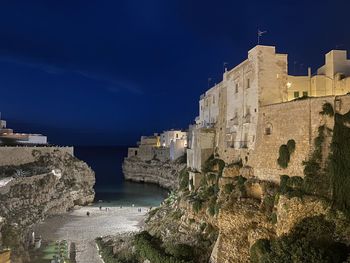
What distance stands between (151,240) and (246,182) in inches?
325

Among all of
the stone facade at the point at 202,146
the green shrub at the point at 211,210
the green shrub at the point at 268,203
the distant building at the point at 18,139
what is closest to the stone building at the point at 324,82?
the green shrub at the point at 268,203

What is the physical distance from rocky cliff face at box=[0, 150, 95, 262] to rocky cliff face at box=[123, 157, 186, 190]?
14.6 meters

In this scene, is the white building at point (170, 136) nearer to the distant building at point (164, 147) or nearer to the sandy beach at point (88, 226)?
the distant building at point (164, 147)

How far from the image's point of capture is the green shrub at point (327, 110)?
2149cm

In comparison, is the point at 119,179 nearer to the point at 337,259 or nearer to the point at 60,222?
the point at 60,222

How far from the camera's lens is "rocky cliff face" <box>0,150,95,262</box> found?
32.1 meters

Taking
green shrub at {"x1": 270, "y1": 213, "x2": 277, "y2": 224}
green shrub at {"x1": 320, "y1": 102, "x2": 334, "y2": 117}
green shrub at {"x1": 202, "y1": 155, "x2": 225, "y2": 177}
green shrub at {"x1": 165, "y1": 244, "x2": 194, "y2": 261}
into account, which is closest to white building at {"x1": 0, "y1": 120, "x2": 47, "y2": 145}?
green shrub at {"x1": 202, "y1": 155, "x2": 225, "y2": 177}

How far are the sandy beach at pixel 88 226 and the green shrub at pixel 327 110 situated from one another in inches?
790

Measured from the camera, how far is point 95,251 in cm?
3225

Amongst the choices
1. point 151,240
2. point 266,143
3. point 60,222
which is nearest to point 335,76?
point 266,143

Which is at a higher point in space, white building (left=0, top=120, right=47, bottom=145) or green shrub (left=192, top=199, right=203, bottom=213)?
white building (left=0, top=120, right=47, bottom=145)

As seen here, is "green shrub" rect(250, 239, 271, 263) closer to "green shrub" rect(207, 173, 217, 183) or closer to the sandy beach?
"green shrub" rect(207, 173, 217, 183)

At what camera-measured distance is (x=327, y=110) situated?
2159 cm

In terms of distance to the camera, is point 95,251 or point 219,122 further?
point 219,122
